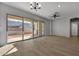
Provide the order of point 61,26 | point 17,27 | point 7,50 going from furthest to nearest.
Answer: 1. point 61,26
2. point 17,27
3. point 7,50

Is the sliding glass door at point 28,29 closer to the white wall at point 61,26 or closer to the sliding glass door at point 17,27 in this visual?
the sliding glass door at point 17,27

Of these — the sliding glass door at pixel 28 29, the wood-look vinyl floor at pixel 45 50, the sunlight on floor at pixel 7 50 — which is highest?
the sliding glass door at pixel 28 29

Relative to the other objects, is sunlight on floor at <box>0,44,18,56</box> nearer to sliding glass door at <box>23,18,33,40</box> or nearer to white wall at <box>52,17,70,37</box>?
sliding glass door at <box>23,18,33,40</box>

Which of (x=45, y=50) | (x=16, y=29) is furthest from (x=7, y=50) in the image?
(x=16, y=29)

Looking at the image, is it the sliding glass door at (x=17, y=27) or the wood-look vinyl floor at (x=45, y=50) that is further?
the sliding glass door at (x=17, y=27)

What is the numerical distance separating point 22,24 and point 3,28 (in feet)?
7.69

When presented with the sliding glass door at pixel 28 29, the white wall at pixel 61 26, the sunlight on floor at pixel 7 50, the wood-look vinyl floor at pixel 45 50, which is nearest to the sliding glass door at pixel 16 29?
the sliding glass door at pixel 28 29

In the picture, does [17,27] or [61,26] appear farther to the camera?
[61,26]

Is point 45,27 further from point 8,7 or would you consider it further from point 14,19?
point 8,7

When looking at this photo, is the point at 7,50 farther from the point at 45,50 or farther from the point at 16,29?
the point at 16,29

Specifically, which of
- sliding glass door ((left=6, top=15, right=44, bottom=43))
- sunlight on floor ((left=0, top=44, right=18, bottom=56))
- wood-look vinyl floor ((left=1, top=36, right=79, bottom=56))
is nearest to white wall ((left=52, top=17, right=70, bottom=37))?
sliding glass door ((left=6, top=15, right=44, bottom=43))

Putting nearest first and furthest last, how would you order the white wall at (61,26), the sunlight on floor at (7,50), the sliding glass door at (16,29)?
1. the sunlight on floor at (7,50)
2. the sliding glass door at (16,29)
3. the white wall at (61,26)

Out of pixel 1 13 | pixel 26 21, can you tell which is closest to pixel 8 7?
pixel 1 13

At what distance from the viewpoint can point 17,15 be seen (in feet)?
25.1
